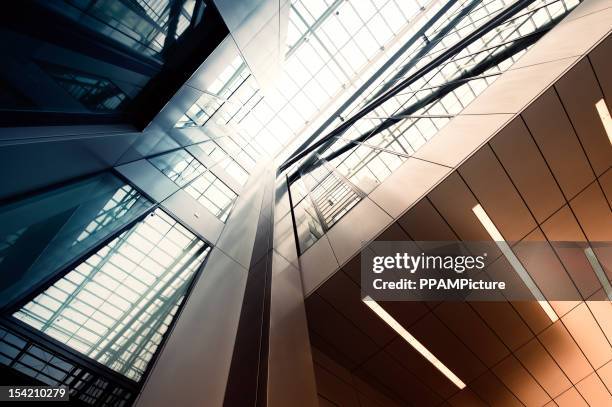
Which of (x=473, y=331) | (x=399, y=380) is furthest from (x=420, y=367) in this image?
(x=473, y=331)

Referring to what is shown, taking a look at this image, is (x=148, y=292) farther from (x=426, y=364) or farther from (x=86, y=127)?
(x=426, y=364)

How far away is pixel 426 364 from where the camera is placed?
26.2 ft

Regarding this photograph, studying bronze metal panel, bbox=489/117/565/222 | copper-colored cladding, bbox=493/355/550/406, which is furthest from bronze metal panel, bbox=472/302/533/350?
bronze metal panel, bbox=489/117/565/222

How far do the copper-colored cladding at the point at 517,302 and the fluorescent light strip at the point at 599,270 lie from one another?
0.12m

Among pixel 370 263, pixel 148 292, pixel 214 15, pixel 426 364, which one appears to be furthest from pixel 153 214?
pixel 426 364

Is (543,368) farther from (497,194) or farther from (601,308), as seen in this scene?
(497,194)

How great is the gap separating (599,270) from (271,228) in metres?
A: 7.19

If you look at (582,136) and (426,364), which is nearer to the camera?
(582,136)

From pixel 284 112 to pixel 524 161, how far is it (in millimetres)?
24558

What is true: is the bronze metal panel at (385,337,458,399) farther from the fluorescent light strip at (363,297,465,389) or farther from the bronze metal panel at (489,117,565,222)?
the bronze metal panel at (489,117,565,222)

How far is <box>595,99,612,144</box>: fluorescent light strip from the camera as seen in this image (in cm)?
540

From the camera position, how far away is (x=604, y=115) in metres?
5.50

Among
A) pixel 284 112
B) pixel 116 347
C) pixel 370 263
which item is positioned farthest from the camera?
pixel 284 112

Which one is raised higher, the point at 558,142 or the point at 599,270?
the point at 558,142
